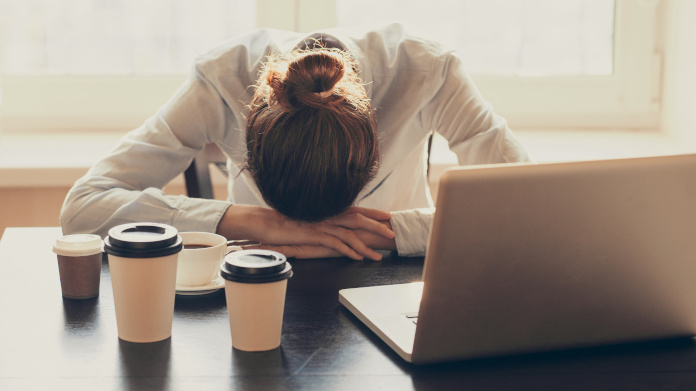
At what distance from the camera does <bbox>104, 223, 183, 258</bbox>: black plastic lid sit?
792mm

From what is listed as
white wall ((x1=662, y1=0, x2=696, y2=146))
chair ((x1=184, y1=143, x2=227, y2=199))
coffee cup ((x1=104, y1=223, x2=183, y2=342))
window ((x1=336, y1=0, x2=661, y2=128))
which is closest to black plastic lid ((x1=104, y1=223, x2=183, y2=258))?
coffee cup ((x1=104, y1=223, x2=183, y2=342))

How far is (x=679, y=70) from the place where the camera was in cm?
232

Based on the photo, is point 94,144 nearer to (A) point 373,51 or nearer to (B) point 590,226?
(A) point 373,51

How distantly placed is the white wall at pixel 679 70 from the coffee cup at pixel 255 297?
5.92 ft

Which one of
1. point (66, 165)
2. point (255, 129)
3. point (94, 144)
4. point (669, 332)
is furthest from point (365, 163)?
point (94, 144)

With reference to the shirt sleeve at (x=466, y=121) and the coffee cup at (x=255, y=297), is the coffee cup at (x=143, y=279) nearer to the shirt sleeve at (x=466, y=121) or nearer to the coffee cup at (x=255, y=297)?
the coffee cup at (x=255, y=297)

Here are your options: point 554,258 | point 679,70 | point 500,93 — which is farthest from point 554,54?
point 554,258

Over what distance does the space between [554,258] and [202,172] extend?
1016 millimetres

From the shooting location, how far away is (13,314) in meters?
0.93

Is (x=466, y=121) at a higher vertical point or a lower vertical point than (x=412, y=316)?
higher

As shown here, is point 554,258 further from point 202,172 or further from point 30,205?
point 30,205

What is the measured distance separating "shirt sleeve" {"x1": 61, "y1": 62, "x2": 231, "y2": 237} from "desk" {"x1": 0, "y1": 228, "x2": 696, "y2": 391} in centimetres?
36

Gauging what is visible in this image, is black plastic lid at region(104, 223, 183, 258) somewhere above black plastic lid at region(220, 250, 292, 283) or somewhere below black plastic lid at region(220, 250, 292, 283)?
above

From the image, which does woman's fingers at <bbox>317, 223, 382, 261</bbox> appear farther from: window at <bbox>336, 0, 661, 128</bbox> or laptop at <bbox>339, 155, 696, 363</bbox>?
window at <bbox>336, 0, 661, 128</bbox>
